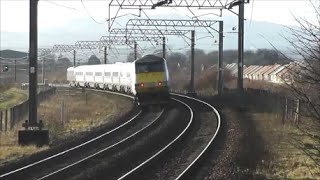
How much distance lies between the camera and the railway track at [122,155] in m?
14.1

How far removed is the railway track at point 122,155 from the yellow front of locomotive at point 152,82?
23.7 ft

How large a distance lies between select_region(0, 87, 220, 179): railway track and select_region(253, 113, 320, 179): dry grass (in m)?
2.02

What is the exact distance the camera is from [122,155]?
690 inches

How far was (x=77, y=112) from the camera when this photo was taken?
135ft

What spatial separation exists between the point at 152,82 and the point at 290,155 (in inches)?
758

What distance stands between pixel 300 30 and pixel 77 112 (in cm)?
3222

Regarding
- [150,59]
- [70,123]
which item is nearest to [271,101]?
[150,59]

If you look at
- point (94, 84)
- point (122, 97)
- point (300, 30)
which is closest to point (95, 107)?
point (122, 97)

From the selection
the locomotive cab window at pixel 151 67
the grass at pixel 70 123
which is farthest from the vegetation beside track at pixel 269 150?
the locomotive cab window at pixel 151 67

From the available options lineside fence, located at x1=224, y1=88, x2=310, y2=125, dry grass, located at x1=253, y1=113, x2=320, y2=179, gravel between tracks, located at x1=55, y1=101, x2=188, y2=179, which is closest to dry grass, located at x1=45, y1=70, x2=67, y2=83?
lineside fence, located at x1=224, y1=88, x2=310, y2=125

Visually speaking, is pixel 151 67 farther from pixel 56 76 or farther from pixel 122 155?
pixel 56 76

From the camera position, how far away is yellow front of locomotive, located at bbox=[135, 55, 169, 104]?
35.3 meters

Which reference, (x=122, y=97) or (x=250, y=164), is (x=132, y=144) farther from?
(x=122, y=97)

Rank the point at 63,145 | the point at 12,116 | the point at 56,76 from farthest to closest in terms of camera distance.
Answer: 1. the point at 56,76
2. the point at 12,116
3. the point at 63,145
